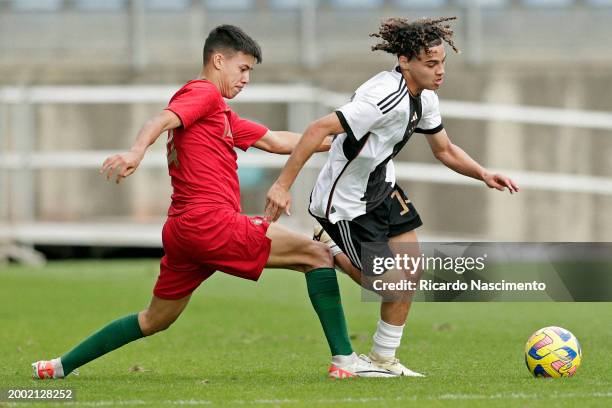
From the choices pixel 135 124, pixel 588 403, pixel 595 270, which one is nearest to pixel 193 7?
pixel 135 124

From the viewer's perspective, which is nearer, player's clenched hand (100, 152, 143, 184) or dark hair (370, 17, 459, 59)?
player's clenched hand (100, 152, 143, 184)

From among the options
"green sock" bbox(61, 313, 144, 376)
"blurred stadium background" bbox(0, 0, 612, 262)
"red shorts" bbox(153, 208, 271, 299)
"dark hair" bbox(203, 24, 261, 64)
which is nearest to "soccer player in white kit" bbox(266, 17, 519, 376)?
"red shorts" bbox(153, 208, 271, 299)

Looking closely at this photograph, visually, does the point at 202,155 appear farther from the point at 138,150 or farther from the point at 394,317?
the point at 394,317

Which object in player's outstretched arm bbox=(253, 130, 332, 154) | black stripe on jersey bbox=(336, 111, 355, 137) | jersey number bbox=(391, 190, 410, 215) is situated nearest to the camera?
black stripe on jersey bbox=(336, 111, 355, 137)

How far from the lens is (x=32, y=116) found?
1953cm

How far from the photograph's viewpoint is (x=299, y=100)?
1912 centimetres

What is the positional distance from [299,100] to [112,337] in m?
11.7

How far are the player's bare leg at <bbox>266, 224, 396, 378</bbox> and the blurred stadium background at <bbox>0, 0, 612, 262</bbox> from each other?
11.3m

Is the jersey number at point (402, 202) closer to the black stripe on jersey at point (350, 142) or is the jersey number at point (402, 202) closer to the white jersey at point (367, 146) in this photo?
the white jersey at point (367, 146)

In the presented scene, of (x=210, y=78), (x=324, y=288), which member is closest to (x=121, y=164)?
(x=210, y=78)

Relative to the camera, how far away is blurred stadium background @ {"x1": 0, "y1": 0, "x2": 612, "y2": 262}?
747 inches

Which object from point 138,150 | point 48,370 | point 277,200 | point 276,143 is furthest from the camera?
point 276,143

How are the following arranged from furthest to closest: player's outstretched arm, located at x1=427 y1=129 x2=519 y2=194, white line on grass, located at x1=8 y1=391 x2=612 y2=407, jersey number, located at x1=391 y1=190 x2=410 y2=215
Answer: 1. player's outstretched arm, located at x1=427 y1=129 x2=519 y2=194
2. jersey number, located at x1=391 y1=190 x2=410 y2=215
3. white line on grass, located at x1=8 y1=391 x2=612 y2=407

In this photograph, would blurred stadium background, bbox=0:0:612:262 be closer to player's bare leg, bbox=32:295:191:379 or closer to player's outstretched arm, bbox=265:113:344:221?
player's bare leg, bbox=32:295:191:379
